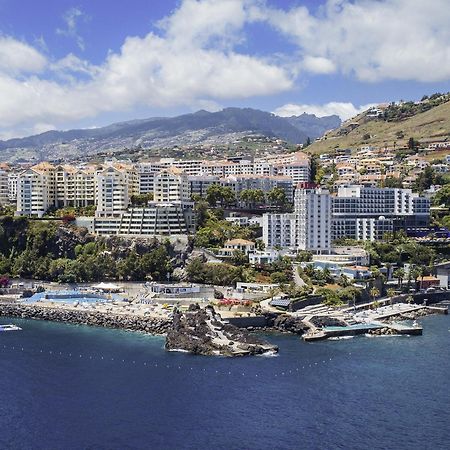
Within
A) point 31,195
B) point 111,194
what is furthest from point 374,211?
point 31,195

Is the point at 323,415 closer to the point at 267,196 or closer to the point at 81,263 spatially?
the point at 81,263

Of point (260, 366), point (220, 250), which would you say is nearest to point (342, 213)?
point (220, 250)

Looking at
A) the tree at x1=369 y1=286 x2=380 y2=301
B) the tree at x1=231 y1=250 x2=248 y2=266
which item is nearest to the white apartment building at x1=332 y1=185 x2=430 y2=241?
the tree at x1=231 y1=250 x2=248 y2=266

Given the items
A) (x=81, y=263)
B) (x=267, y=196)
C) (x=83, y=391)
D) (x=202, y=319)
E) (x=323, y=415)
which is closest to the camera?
(x=323, y=415)

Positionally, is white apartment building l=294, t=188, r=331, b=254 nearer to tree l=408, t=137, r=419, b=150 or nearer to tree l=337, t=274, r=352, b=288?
tree l=337, t=274, r=352, b=288

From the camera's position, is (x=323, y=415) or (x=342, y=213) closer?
(x=323, y=415)

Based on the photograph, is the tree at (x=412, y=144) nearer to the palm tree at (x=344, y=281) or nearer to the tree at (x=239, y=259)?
the tree at (x=239, y=259)

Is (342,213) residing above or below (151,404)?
above

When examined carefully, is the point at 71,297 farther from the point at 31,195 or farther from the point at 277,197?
the point at 277,197

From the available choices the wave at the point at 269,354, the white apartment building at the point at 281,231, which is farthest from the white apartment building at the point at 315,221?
the wave at the point at 269,354
